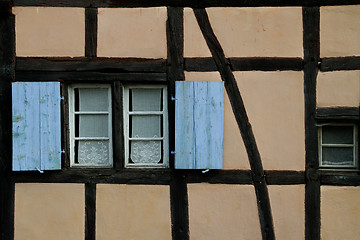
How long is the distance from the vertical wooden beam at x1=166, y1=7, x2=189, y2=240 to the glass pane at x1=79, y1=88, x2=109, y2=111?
72 centimetres

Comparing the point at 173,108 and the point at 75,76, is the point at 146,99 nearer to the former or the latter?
the point at 173,108

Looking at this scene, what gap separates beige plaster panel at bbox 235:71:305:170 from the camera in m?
3.84

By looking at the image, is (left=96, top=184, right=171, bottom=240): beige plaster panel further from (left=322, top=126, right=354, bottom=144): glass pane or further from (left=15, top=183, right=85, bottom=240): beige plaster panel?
(left=322, top=126, right=354, bottom=144): glass pane

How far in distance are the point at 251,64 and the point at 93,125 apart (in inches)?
69.7

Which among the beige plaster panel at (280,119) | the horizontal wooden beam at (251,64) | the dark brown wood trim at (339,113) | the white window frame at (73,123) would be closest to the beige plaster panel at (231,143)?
the beige plaster panel at (280,119)

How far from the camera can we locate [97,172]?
3.90 m

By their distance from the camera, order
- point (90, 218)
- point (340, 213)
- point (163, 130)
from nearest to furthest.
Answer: point (340, 213) → point (90, 218) → point (163, 130)

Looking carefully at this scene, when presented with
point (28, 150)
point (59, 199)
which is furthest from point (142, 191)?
point (28, 150)

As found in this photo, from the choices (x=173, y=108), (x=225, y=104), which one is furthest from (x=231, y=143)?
(x=173, y=108)

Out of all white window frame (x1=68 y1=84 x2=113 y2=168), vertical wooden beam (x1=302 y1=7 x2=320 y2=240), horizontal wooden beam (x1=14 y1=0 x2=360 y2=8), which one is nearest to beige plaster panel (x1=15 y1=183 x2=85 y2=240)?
white window frame (x1=68 y1=84 x2=113 y2=168)

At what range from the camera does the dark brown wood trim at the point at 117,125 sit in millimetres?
3920

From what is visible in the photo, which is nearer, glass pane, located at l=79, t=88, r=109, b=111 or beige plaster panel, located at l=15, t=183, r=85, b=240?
beige plaster panel, located at l=15, t=183, r=85, b=240

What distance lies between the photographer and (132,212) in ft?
12.7

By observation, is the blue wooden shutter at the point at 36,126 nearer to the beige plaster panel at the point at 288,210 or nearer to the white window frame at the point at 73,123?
the white window frame at the point at 73,123
